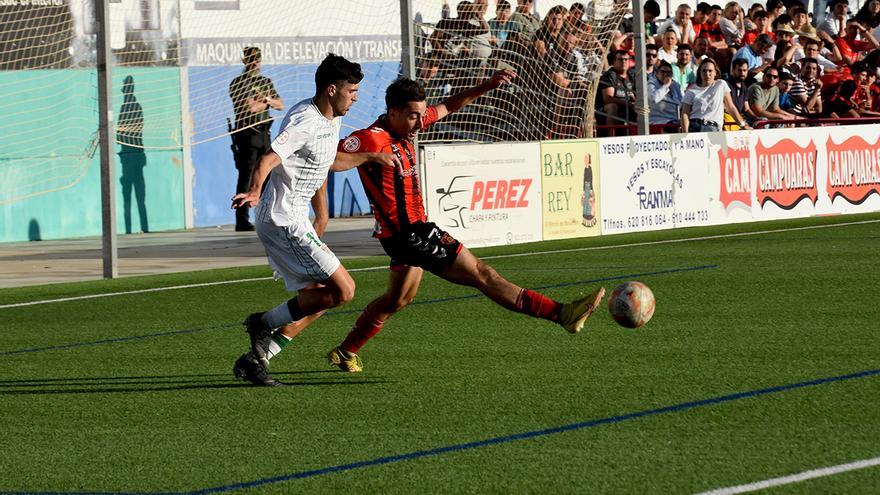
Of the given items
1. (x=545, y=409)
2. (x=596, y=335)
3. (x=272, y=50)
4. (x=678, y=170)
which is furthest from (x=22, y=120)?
(x=545, y=409)

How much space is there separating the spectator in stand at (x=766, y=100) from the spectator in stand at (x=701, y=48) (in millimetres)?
1540

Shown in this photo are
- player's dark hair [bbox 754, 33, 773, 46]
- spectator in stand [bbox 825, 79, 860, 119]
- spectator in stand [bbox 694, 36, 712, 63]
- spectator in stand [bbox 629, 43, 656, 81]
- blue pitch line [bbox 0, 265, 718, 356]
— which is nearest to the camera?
blue pitch line [bbox 0, 265, 718, 356]

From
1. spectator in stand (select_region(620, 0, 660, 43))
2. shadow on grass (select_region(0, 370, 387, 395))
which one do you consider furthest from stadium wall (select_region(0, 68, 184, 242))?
shadow on grass (select_region(0, 370, 387, 395))

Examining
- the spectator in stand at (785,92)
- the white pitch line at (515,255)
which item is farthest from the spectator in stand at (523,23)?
the spectator in stand at (785,92)

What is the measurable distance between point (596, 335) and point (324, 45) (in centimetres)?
1317

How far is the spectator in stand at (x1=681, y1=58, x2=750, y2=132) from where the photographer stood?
21188 mm

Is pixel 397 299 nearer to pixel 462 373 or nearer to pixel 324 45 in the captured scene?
pixel 462 373

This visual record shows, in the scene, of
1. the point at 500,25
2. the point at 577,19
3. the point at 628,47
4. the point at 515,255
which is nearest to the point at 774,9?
the point at 628,47

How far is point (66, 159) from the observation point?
21109 mm

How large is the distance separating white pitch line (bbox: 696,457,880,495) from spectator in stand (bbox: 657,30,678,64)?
19.1 metres

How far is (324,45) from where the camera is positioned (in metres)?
23.3

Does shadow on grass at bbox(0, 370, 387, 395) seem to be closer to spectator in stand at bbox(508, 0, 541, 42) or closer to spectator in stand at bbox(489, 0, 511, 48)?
spectator in stand at bbox(489, 0, 511, 48)

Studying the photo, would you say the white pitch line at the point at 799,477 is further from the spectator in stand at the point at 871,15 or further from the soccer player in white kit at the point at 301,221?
the spectator in stand at the point at 871,15

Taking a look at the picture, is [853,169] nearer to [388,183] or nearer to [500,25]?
[500,25]
